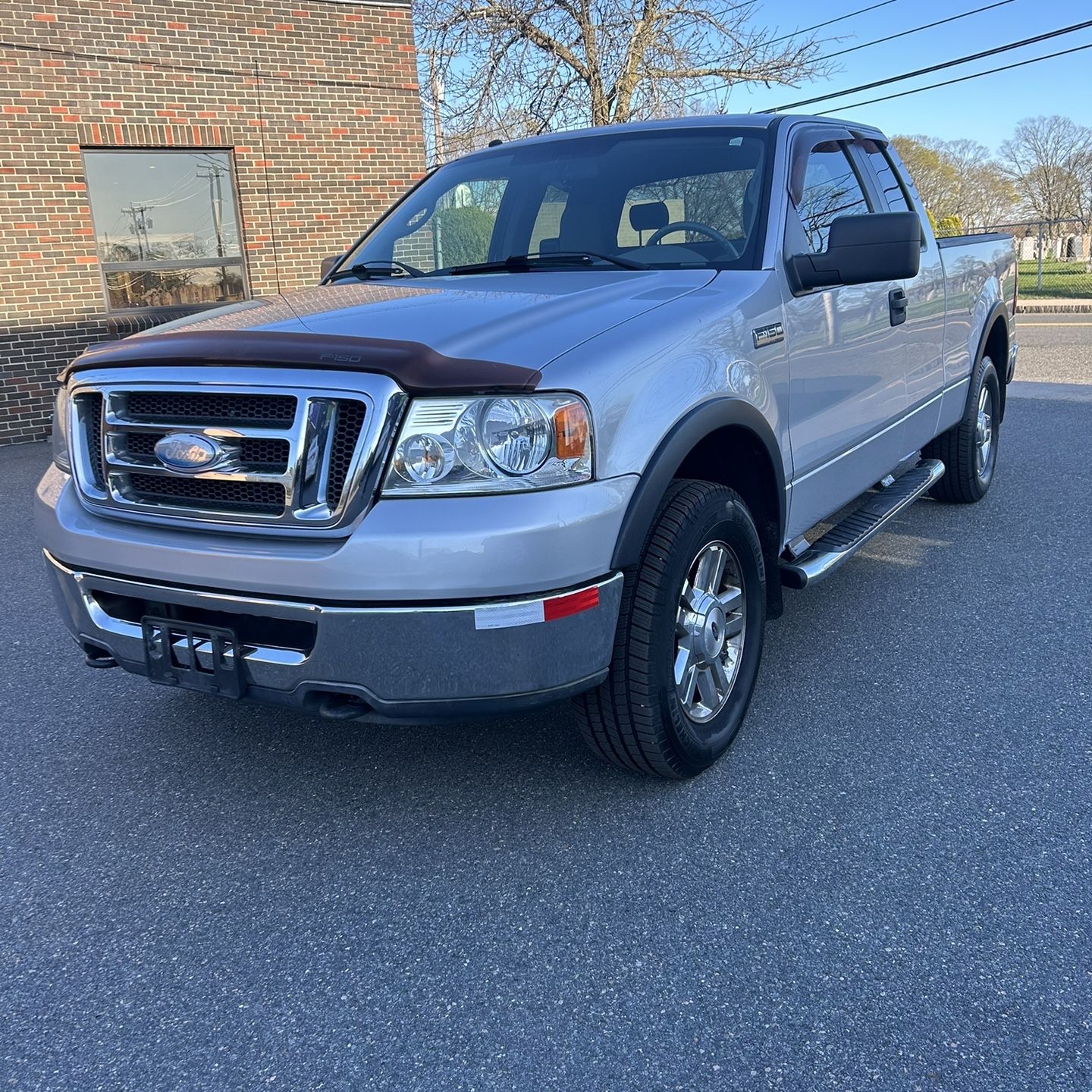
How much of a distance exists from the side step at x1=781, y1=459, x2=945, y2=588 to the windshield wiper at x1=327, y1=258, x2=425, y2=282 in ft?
5.80

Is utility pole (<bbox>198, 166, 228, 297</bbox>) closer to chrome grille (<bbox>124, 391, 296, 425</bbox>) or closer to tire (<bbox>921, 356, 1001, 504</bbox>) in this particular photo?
tire (<bbox>921, 356, 1001, 504</bbox>)

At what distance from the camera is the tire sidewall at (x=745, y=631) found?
8.96 ft

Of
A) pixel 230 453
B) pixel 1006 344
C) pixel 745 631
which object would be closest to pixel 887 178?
pixel 1006 344

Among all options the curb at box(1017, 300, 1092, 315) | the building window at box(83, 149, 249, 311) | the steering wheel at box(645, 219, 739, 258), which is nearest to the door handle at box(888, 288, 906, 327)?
the steering wheel at box(645, 219, 739, 258)

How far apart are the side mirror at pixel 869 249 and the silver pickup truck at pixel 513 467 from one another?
0.01 meters

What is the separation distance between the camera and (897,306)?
4.31m

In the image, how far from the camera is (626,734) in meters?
2.81

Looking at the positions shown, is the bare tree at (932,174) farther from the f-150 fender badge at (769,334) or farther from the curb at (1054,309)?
the f-150 fender badge at (769,334)

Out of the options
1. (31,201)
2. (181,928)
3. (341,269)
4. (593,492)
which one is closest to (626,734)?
(593,492)

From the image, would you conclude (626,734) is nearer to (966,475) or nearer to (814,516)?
(814,516)

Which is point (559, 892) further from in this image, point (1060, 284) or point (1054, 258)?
point (1054, 258)

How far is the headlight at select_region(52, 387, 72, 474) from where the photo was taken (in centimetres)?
296

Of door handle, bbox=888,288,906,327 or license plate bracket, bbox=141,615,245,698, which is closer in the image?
license plate bracket, bbox=141,615,245,698

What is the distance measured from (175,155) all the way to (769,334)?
8.99m
